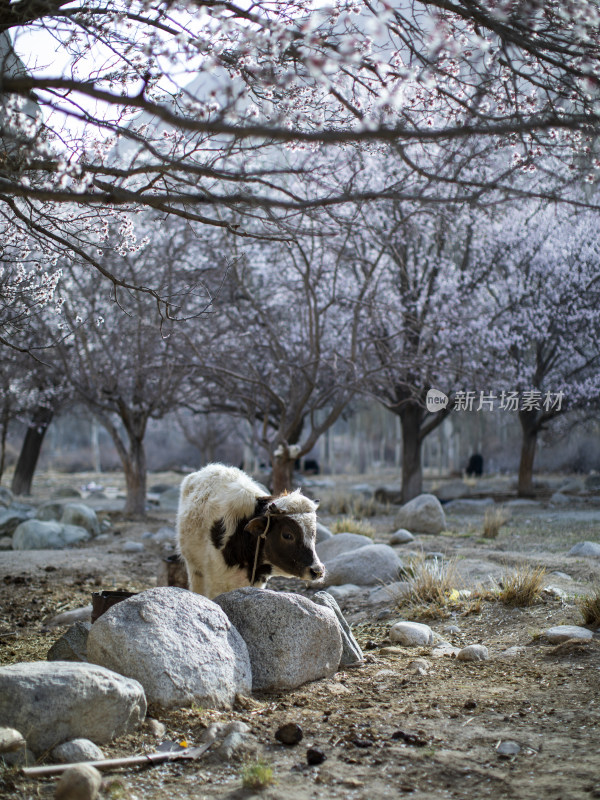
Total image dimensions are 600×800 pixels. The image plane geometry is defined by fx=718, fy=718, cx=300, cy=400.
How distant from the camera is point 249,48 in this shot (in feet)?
16.8

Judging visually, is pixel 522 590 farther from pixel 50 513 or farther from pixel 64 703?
pixel 50 513

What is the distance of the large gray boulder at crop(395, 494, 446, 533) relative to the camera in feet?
45.7

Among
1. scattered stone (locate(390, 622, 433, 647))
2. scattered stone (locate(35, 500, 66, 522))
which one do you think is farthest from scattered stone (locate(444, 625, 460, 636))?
scattered stone (locate(35, 500, 66, 522))

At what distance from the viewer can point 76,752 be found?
136 inches

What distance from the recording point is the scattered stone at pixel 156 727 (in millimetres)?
3820

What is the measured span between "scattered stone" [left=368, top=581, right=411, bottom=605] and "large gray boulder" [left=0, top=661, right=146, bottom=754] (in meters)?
4.64

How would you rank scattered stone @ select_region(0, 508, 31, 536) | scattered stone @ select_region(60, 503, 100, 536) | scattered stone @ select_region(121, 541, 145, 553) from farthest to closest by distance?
1. scattered stone @ select_region(0, 508, 31, 536)
2. scattered stone @ select_region(60, 503, 100, 536)
3. scattered stone @ select_region(121, 541, 145, 553)

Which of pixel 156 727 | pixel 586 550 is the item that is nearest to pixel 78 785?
pixel 156 727

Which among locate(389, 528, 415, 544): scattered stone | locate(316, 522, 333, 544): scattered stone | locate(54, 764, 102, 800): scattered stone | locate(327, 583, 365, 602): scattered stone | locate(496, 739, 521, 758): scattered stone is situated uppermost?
locate(54, 764, 102, 800): scattered stone

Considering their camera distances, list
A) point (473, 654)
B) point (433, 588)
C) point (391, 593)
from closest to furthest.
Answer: point (473, 654)
point (433, 588)
point (391, 593)

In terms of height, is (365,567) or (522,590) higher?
(522,590)

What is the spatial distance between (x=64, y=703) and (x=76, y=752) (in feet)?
0.77

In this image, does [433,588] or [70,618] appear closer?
[70,618]

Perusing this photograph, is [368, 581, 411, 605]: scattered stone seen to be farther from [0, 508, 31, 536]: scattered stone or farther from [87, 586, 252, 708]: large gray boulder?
[0, 508, 31, 536]: scattered stone
